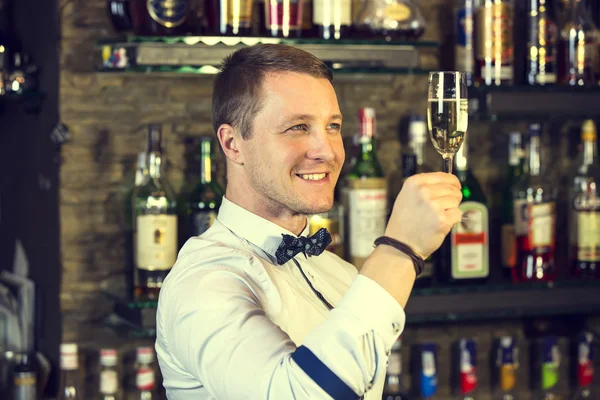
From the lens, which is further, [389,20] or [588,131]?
[588,131]

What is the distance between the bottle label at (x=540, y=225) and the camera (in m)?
2.20

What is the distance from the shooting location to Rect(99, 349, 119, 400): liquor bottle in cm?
201

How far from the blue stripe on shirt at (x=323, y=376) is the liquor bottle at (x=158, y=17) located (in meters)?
1.16

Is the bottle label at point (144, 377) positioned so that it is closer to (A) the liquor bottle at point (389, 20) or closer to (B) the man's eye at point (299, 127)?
(A) the liquor bottle at point (389, 20)

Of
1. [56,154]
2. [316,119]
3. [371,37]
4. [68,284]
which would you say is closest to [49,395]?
[68,284]

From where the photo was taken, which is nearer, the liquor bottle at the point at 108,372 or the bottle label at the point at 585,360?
the liquor bottle at the point at 108,372

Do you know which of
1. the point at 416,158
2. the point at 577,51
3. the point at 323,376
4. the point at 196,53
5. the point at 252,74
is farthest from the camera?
the point at 577,51

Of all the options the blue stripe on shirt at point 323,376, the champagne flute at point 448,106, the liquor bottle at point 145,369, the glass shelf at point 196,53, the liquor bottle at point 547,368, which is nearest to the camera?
the blue stripe on shirt at point 323,376

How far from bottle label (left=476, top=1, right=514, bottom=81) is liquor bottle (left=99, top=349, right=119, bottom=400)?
3.38ft

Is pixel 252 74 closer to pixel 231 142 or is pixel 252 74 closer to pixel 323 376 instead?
pixel 231 142

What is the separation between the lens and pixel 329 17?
2.05 metres

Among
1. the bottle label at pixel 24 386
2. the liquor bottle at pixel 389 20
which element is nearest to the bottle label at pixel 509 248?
the liquor bottle at pixel 389 20

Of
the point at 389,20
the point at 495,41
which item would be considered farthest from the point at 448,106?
the point at 495,41

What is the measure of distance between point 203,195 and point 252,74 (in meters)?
0.84
